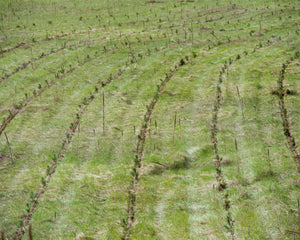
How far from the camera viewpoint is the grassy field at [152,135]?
34.3 feet

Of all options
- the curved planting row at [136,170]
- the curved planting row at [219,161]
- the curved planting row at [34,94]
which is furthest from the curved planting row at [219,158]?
the curved planting row at [34,94]

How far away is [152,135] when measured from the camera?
1467 cm

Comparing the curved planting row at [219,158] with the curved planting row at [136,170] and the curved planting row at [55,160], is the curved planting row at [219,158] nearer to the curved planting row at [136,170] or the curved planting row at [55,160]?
the curved planting row at [136,170]

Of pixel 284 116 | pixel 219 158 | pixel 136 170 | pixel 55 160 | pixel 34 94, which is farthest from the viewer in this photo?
pixel 34 94

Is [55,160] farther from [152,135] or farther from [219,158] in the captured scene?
[219,158]

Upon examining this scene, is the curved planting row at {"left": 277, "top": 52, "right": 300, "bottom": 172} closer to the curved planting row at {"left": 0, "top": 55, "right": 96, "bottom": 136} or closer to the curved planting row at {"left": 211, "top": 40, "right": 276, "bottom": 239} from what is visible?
the curved planting row at {"left": 211, "top": 40, "right": 276, "bottom": 239}

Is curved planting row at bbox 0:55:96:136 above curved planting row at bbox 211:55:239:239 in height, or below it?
above

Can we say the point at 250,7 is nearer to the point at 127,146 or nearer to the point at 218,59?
the point at 218,59

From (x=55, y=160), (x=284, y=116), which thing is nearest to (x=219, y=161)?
(x=284, y=116)

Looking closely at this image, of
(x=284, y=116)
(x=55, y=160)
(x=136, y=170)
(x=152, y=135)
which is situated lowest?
(x=136, y=170)

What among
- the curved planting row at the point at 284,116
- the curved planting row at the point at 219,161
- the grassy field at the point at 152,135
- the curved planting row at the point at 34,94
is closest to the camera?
the curved planting row at the point at 219,161

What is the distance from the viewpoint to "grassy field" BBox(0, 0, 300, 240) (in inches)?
412

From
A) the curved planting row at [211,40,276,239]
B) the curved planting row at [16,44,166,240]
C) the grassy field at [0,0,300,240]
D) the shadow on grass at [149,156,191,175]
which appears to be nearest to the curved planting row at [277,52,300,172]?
the grassy field at [0,0,300,240]

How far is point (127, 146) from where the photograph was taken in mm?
14062
